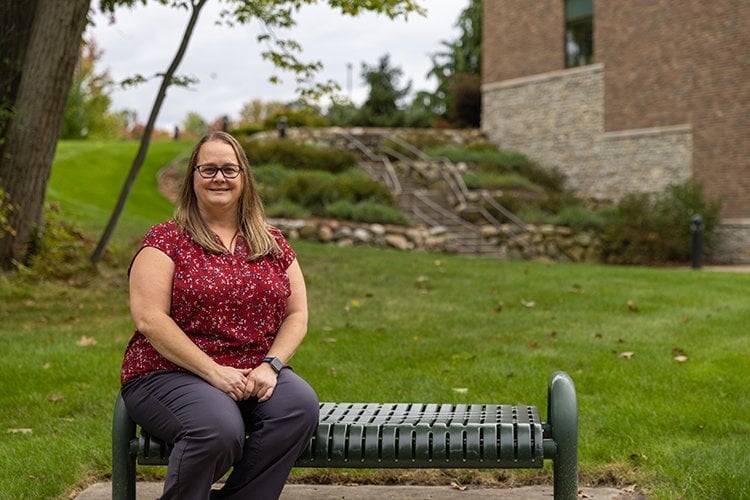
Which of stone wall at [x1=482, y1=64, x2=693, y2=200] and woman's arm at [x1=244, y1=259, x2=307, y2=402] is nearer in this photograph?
woman's arm at [x1=244, y1=259, x2=307, y2=402]

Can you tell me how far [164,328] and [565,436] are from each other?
151 cm

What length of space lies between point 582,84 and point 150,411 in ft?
79.9

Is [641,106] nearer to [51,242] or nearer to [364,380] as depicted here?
[51,242]

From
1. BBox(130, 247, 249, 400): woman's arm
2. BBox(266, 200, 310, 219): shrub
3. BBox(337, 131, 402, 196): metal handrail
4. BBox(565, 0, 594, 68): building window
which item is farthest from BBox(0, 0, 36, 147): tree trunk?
BBox(565, 0, 594, 68): building window

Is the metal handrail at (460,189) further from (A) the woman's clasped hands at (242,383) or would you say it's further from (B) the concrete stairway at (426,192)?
(A) the woman's clasped hands at (242,383)

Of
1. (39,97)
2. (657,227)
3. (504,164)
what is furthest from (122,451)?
(504,164)

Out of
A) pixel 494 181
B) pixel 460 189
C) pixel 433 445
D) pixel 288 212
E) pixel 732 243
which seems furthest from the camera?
pixel 494 181

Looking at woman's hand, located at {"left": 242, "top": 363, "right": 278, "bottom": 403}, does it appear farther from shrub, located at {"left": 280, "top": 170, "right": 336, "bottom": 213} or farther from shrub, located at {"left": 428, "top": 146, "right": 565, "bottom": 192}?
shrub, located at {"left": 428, "top": 146, "right": 565, "bottom": 192}

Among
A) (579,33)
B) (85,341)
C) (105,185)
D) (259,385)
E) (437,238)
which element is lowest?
(85,341)

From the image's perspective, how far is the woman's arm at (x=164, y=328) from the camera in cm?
334

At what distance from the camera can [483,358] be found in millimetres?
7027

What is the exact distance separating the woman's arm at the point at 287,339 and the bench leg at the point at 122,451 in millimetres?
463

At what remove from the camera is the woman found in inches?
126

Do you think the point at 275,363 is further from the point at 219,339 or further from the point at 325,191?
the point at 325,191
